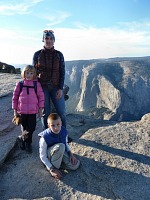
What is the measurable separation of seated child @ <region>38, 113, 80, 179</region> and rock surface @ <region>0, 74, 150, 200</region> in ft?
0.70

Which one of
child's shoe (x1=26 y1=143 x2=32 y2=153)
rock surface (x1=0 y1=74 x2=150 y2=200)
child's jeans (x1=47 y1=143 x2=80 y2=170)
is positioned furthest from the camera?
child's shoe (x1=26 y1=143 x2=32 y2=153)

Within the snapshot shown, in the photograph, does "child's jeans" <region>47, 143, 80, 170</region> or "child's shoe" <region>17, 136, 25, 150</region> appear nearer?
"child's jeans" <region>47, 143, 80, 170</region>

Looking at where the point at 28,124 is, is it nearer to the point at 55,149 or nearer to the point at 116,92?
the point at 55,149

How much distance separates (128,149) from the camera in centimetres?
766

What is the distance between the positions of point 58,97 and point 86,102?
139m

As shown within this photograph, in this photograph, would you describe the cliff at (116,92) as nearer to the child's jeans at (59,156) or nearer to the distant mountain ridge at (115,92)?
the distant mountain ridge at (115,92)

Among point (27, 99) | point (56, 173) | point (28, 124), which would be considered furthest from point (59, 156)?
point (27, 99)

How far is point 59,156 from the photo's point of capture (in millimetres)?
6504

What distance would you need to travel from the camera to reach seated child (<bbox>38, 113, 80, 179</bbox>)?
6.46m

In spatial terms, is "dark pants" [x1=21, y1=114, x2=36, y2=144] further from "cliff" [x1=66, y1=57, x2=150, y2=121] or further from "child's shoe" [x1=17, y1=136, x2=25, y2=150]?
"cliff" [x1=66, y1=57, x2=150, y2=121]

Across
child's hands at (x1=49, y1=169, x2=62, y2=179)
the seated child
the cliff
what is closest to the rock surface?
child's hands at (x1=49, y1=169, x2=62, y2=179)

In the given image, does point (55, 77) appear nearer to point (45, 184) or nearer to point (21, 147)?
point (21, 147)

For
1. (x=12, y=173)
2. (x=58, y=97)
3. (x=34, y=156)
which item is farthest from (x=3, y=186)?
(x=58, y=97)

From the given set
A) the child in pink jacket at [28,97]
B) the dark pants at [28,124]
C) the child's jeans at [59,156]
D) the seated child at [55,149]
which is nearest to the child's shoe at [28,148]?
the dark pants at [28,124]
